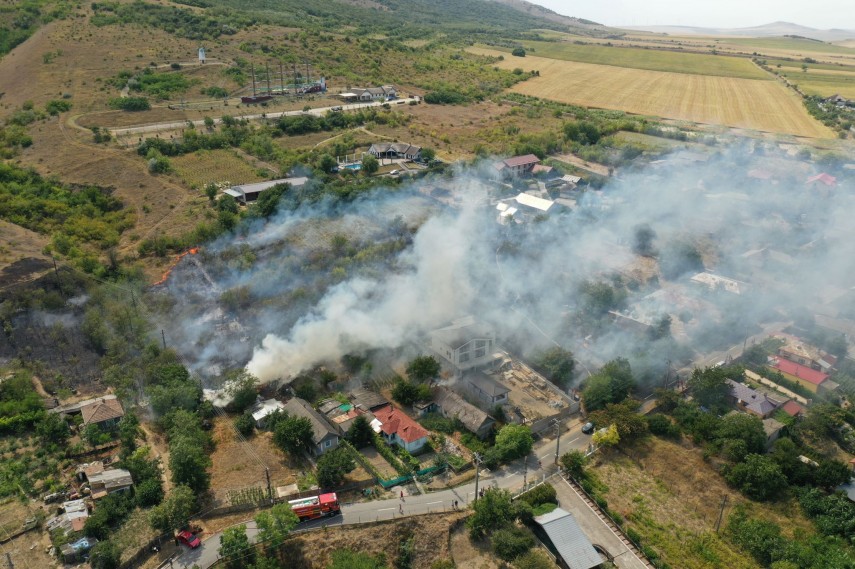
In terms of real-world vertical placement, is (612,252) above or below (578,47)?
below

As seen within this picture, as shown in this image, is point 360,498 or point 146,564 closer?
point 146,564

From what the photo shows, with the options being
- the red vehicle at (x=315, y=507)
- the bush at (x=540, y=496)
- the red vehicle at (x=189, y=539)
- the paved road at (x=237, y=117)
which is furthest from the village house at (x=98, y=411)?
the paved road at (x=237, y=117)

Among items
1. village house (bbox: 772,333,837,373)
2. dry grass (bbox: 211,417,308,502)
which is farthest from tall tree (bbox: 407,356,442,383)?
village house (bbox: 772,333,837,373)

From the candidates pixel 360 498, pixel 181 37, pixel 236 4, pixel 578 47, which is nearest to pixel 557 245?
pixel 360 498

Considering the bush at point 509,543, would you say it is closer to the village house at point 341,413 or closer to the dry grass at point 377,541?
the dry grass at point 377,541

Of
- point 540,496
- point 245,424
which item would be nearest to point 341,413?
point 245,424

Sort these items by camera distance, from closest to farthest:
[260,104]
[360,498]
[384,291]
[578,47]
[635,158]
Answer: [360,498]
[384,291]
[635,158]
[260,104]
[578,47]

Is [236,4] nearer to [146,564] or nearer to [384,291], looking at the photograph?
[384,291]
